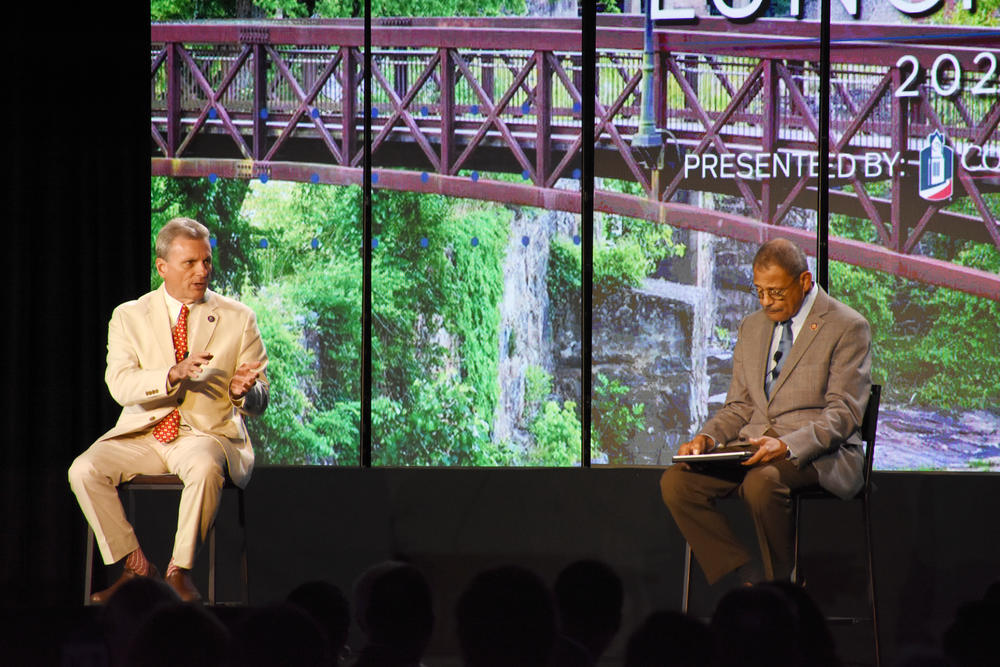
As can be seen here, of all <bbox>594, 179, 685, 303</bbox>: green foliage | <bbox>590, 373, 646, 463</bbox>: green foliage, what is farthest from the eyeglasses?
<bbox>590, 373, 646, 463</bbox>: green foliage

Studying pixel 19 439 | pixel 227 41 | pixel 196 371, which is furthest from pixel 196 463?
pixel 227 41

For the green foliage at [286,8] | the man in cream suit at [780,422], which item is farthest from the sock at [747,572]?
the green foliage at [286,8]

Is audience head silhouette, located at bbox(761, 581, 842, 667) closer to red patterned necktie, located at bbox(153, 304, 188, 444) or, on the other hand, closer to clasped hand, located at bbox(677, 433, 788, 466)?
clasped hand, located at bbox(677, 433, 788, 466)

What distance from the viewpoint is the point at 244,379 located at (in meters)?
3.40

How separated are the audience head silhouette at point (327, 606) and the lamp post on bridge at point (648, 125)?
385 centimetres

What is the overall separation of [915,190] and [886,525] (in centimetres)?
217

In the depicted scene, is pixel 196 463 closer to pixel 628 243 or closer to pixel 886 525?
pixel 886 525

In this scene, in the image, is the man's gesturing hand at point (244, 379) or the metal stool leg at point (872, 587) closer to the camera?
the metal stool leg at point (872, 587)

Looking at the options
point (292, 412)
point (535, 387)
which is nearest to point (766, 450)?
point (535, 387)

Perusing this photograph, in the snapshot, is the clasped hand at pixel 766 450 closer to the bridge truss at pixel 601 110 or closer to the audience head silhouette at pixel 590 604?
the audience head silhouette at pixel 590 604

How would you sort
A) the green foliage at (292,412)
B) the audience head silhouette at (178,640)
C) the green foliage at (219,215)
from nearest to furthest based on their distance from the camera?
the audience head silhouette at (178,640)
the green foliage at (219,215)
the green foliage at (292,412)

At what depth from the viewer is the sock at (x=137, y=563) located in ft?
11.0

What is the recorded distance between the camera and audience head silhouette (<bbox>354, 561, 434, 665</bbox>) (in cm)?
201

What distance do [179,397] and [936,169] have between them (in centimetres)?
406
